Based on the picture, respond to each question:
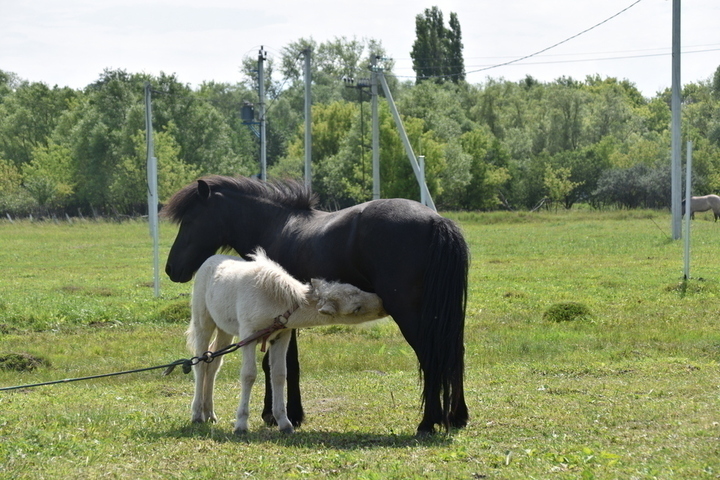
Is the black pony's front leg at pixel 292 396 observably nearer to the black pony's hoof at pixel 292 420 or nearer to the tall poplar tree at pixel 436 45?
the black pony's hoof at pixel 292 420

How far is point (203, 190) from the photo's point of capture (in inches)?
346

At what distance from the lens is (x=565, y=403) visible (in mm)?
8266

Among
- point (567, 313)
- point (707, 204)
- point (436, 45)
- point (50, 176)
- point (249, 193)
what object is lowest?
point (567, 313)

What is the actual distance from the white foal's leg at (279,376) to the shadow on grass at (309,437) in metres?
0.10

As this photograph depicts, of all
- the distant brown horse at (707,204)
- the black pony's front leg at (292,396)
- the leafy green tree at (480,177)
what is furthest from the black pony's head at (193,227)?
the leafy green tree at (480,177)

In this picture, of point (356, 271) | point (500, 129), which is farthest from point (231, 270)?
point (500, 129)

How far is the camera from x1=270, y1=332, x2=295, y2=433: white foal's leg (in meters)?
7.24

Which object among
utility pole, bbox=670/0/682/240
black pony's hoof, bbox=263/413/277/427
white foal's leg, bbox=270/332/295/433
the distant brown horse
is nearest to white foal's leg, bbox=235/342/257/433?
white foal's leg, bbox=270/332/295/433

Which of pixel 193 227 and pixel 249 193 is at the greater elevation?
pixel 249 193

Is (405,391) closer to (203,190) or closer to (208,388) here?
(208,388)

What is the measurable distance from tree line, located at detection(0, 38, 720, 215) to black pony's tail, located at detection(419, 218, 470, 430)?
5157 cm

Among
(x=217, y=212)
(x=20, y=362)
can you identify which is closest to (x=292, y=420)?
(x=217, y=212)

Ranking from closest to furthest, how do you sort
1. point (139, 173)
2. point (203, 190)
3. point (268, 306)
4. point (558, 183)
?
point (268, 306) < point (203, 190) < point (139, 173) < point (558, 183)

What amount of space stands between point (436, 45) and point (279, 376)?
9045 centimetres
